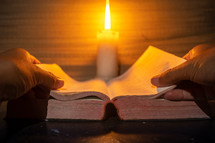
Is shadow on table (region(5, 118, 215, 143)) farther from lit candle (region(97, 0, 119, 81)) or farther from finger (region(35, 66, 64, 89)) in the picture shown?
lit candle (region(97, 0, 119, 81))

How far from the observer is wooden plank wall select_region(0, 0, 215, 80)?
109 cm

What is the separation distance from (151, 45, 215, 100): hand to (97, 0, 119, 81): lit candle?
358 millimetres

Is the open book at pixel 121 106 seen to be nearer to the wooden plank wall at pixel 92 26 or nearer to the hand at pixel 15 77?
the hand at pixel 15 77

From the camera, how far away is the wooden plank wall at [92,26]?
1.09 meters

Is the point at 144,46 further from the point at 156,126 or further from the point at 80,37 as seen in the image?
the point at 156,126

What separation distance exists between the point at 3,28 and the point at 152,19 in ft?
2.39

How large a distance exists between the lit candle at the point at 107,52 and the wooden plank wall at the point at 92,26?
0.10 m

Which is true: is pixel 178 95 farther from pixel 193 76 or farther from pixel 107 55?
pixel 107 55

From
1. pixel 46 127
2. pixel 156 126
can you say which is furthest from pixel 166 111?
pixel 46 127

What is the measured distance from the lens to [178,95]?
0.62 m

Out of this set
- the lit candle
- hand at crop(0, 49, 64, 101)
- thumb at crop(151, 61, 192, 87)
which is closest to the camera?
hand at crop(0, 49, 64, 101)

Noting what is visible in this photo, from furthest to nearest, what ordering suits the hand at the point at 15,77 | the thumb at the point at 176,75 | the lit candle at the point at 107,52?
1. the lit candle at the point at 107,52
2. the thumb at the point at 176,75
3. the hand at the point at 15,77

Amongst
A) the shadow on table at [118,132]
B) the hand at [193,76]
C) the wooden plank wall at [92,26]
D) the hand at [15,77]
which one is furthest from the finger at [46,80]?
the wooden plank wall at [92,26]

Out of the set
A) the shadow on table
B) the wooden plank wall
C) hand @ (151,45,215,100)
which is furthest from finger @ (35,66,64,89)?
the wooden plank wall
